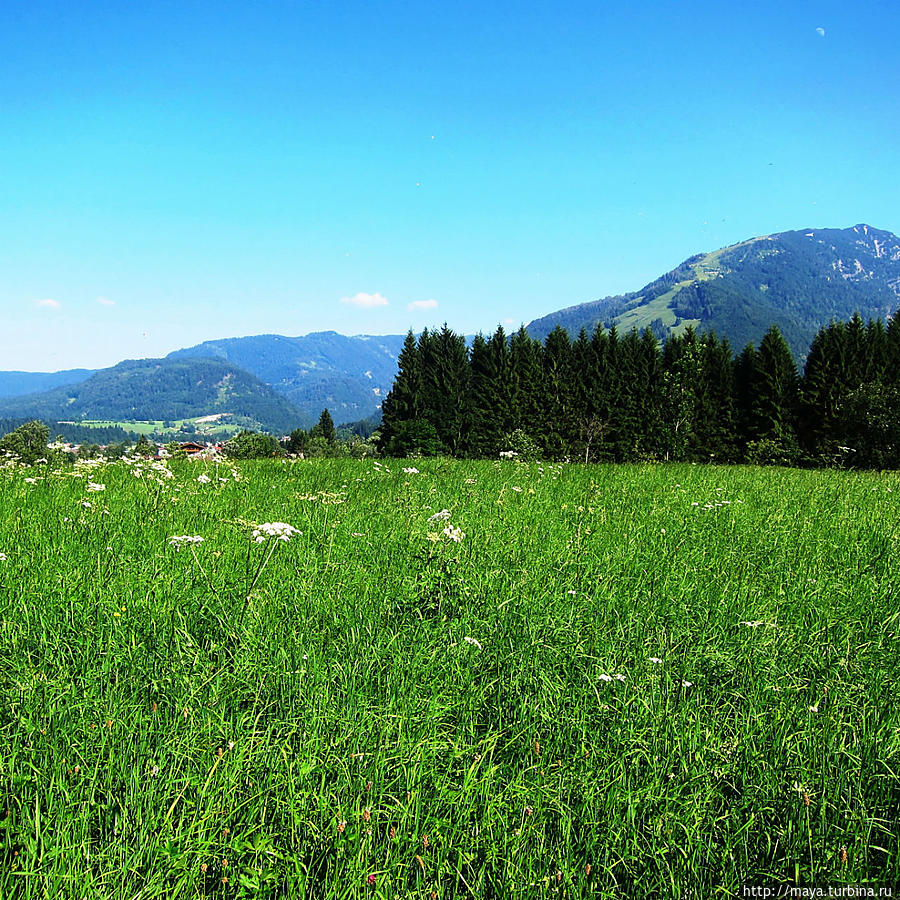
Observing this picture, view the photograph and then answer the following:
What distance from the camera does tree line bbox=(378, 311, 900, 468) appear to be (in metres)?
50.1

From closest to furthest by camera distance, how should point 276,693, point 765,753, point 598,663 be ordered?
point 765,753, point 276,693, point 598,663

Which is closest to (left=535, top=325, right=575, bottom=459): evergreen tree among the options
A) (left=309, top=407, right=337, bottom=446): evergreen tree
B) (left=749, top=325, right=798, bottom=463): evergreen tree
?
(left=749, top=325, right=798, bottom=463): evergreen tree

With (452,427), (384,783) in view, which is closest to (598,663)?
(384,783)

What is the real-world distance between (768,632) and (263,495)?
6508 mm

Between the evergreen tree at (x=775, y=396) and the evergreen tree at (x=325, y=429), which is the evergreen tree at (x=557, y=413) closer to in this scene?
the evergreen tree at (x=775, y=396)

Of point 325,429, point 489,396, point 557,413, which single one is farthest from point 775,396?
point 325,429

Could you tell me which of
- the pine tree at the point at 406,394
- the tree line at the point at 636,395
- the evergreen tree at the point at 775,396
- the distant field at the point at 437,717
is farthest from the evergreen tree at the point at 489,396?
the distant field at the point at 437,717

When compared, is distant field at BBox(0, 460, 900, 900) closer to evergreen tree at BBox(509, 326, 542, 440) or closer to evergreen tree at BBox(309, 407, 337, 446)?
evergreen tree at BBox(509, 326, 542, 440)

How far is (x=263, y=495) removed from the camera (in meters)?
8.31

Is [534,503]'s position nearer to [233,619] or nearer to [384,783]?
[233,619]

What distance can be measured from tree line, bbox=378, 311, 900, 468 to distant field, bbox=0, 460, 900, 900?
3941 cm

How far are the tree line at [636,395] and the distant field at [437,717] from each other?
39.4 m

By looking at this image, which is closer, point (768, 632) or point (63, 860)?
point (63, 860)

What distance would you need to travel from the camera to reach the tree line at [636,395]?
164ft
